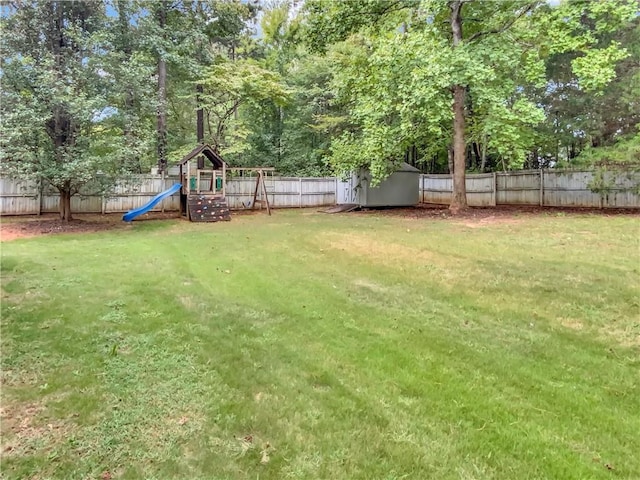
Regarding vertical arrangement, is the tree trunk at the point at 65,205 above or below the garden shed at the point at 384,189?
below

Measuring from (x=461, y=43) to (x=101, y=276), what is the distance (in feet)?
32.8

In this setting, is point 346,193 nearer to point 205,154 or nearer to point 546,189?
point 205,154

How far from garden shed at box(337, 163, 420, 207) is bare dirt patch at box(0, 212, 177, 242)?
7020mm

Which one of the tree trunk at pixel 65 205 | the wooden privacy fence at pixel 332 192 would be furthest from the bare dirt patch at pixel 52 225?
the wooden privacy fence at pixel 332 192

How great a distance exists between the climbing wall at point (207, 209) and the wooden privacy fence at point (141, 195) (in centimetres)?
167

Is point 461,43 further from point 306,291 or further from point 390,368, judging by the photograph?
point 390,368

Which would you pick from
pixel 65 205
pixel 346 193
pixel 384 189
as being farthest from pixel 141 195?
pixel 384 189

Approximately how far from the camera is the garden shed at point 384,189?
15.7m

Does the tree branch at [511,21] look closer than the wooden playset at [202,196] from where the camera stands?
Yes

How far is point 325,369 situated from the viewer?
9.82 ft

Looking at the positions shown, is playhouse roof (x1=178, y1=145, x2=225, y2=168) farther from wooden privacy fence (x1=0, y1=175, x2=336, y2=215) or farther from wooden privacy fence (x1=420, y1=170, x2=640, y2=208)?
wooden privacy fence (x1=420, y1=170, x2=640, y2=208)

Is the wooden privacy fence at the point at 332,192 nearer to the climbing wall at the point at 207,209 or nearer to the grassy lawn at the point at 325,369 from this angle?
the climbing wall at the point at 207,209

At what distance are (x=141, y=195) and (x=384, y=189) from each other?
28.9 ft

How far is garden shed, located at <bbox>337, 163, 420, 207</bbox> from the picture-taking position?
15.7 m
